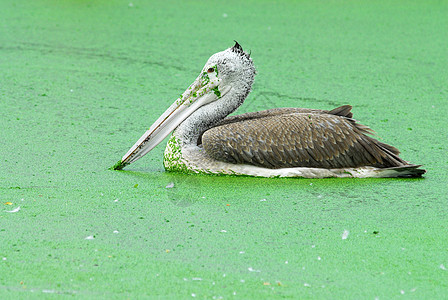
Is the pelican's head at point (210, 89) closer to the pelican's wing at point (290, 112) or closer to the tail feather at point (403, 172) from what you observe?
the pelican's wing at point (290, 112)

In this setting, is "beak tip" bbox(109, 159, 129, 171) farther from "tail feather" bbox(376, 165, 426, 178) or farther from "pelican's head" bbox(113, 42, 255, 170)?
"tail feather" bbox(376, 165, 426, 178)

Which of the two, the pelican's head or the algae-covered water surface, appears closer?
the algae-covered water surface

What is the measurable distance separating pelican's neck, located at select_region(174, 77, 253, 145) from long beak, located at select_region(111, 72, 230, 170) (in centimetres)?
4

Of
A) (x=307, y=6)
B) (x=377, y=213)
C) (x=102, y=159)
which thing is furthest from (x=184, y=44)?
(x=377, y=213)

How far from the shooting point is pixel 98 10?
929 cm

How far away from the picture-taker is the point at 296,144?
4516 mm

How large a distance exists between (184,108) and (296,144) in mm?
888

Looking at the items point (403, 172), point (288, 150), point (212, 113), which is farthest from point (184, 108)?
point (403, 172)

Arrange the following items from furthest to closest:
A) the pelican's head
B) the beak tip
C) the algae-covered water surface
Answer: the pelican's head
the beak tip
the algae-covered water surface

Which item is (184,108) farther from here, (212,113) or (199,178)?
(199,178)


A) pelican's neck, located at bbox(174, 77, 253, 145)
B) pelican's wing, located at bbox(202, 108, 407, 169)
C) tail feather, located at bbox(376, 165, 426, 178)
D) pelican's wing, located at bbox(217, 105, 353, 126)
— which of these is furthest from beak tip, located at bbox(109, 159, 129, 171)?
tail feather, located at bbox(376, 165, 426, 178)

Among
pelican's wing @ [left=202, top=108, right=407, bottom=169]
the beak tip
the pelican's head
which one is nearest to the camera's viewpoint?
pelican's wing @ [left=202, top=108, right=407, bottom=169]

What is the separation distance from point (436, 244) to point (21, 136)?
301cm

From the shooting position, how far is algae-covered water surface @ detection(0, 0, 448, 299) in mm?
3135
